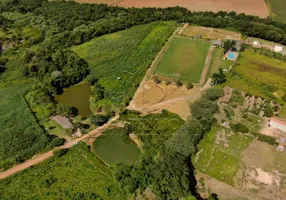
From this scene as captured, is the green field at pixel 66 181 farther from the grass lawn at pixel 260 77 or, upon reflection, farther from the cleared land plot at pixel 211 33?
the cleared land plot at pixel 211 33

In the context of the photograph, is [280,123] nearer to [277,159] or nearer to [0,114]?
[277,159]

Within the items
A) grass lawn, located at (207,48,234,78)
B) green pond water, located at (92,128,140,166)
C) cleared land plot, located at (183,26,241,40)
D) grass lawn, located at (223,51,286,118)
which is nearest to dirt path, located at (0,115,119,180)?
green pond water, located at (92,128,140,166)

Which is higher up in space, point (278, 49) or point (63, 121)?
point (278, 49)

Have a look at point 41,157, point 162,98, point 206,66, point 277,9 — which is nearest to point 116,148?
point 41,157

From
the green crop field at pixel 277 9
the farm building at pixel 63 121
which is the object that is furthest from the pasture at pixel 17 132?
the green crop field at pixel 277 9

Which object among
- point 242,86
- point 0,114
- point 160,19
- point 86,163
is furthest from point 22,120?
point 160,19

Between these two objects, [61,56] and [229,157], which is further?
[61,56]

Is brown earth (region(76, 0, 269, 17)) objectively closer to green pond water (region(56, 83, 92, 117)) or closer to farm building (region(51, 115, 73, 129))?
green pond water (region(56, 83, 92, 117))

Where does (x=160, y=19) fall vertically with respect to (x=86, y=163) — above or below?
above

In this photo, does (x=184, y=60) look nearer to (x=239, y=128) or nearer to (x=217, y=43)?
(x=217, y=43)
